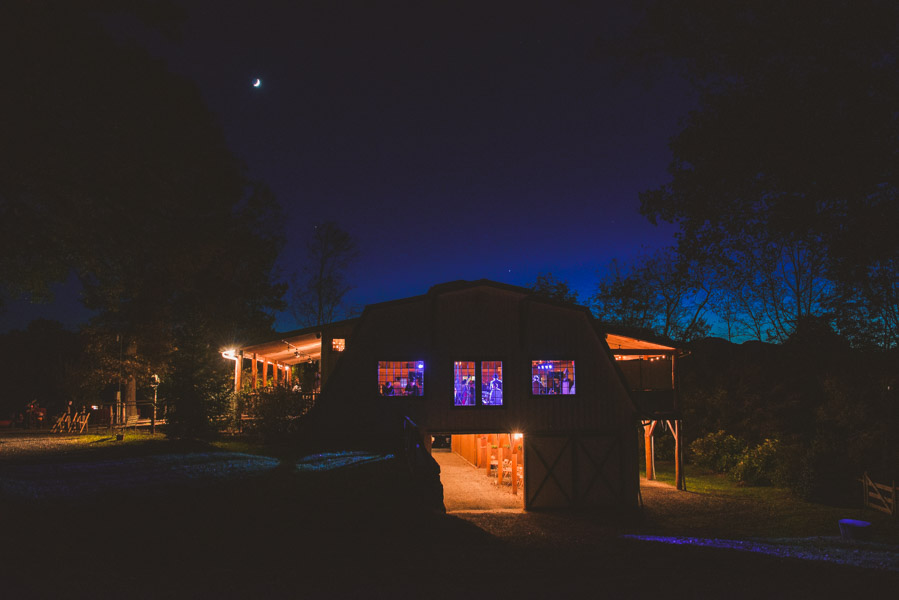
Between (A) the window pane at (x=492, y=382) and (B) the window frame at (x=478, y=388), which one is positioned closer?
(B) the window frame at (x=478, y=388)

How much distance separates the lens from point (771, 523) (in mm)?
16438

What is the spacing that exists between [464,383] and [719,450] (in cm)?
1443

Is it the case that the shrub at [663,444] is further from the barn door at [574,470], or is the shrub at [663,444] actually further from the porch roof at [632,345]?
the barn door at [574,470]

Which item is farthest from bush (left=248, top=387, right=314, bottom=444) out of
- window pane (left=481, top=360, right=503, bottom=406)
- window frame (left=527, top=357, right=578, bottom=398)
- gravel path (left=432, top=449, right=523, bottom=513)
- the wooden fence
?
the wooden fence

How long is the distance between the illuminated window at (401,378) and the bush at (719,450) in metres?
15.0

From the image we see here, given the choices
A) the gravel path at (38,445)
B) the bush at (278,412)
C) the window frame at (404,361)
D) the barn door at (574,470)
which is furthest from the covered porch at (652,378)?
the gravel path at (38,445)

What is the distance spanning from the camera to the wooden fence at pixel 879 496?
1788 centimetres

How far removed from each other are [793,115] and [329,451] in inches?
508

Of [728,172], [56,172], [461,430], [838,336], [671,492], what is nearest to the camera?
[728,172]

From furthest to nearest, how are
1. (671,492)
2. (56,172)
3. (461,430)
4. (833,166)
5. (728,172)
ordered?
(671,492)
(461,430)
(56,172)
(728,172)
(833,166)

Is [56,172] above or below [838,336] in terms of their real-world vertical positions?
above

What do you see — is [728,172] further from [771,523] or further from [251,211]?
[251,211]

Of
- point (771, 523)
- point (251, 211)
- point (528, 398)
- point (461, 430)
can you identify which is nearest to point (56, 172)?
point (461, 430)

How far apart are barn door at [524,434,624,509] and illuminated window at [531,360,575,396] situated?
134cm
